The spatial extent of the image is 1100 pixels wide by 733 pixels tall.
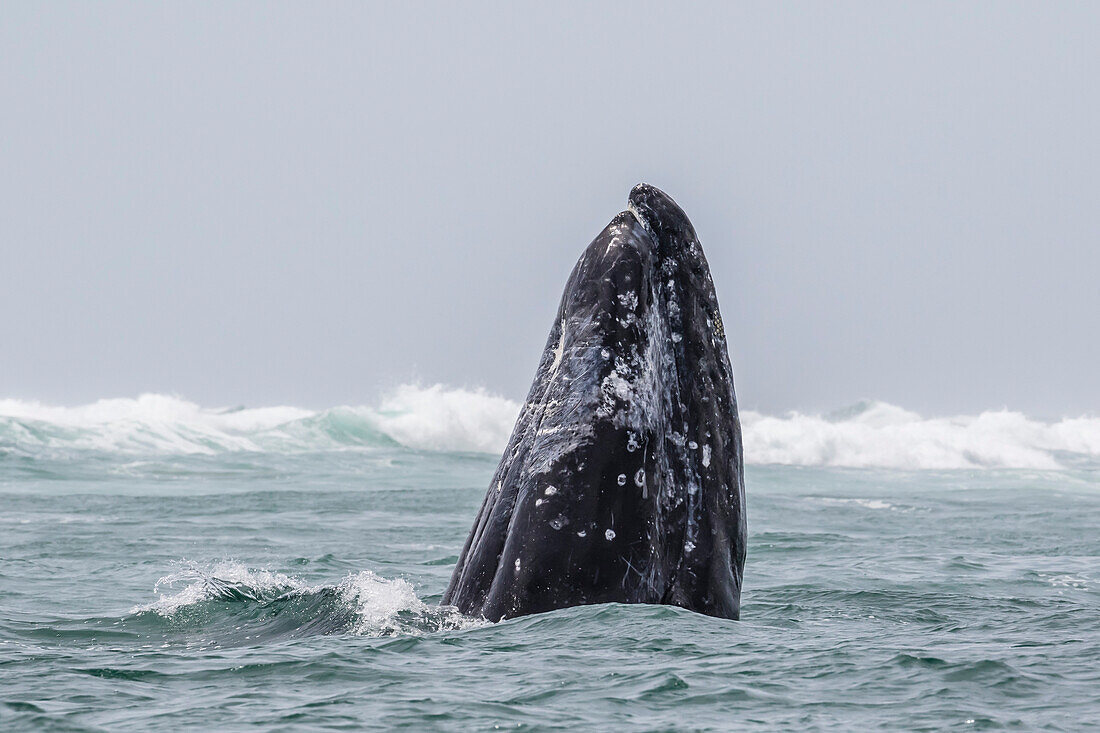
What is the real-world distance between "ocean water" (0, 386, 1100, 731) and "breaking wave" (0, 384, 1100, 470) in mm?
18819

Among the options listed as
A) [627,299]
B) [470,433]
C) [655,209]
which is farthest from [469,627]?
[470,433]

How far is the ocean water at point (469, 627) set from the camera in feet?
15.5

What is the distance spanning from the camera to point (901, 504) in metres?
22.1

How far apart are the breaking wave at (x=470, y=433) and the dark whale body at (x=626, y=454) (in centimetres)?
3158

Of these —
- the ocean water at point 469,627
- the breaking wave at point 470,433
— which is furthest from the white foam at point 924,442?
the ocean water at point 469,627

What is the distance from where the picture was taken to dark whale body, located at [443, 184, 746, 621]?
5727 mm

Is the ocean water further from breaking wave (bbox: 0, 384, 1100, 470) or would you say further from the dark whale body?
breaking wave (bbox: 0, 384, 1100, 470)

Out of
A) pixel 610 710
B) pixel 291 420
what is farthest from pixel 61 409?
pixel 610 710

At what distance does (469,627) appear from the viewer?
5895 mm

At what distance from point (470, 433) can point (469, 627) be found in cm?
3952

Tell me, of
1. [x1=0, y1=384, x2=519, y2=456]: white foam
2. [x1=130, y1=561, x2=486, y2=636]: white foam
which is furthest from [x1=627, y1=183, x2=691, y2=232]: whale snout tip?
[x1=0, y1=384, x2=519, y2=456]: white foam

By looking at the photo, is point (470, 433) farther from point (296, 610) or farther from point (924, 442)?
point (296, 610)

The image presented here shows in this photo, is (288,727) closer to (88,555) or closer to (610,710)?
(610,710)

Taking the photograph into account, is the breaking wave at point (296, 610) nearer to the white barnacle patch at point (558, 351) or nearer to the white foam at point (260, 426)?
the white barnacle patch at point (558, 351)
